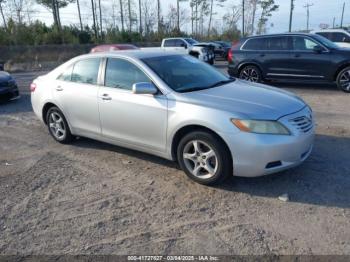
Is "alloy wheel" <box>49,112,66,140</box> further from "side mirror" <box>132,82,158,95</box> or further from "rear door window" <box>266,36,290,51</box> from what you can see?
"rear door window" <box>266,36,290,51</box>

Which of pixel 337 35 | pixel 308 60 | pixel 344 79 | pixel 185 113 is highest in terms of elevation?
pixel 337 35

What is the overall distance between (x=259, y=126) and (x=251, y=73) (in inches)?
310

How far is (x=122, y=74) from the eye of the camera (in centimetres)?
500

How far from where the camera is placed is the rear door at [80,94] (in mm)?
5289

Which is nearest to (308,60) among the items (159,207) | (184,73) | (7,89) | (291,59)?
(291,59)

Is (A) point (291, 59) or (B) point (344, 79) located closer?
(B) point (344, 79)

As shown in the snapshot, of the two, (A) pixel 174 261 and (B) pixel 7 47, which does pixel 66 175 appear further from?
(B) pixel 7 47

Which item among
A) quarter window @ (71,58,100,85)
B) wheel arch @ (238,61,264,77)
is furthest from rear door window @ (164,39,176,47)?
quarter window @ (71,58,100,85)

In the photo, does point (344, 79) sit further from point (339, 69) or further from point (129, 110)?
point (129, 110)

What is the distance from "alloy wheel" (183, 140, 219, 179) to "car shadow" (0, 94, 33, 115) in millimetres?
6244

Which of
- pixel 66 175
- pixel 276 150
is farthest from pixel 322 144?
pixel 66 175

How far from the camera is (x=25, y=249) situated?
3.22 metres

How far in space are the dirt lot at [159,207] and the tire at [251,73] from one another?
19.2ft

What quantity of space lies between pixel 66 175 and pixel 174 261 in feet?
7.94
